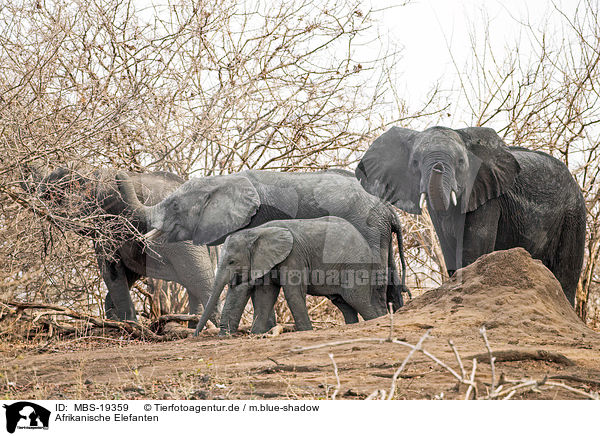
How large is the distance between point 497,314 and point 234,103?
5.41 metres

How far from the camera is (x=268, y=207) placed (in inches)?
325

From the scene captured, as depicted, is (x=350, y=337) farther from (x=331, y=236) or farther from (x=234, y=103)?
(x=234, y=103)

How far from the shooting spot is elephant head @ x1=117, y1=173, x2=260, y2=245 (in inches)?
323

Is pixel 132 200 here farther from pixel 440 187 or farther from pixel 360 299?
pixel 440 187

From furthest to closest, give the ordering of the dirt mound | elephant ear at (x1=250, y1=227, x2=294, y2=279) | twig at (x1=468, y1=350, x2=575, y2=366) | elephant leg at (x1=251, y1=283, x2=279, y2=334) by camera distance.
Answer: elephant leg at (x1=251, y1=283, x2=279, y2=334), elephant ear at (x1=250, y1=227, x2=294, y2=279), the dirt mound, twig at (x1=468, y1=350, x2=575, y2=366)

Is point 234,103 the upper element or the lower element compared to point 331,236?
upper

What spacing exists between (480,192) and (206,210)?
109 inches

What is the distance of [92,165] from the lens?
7.82 m

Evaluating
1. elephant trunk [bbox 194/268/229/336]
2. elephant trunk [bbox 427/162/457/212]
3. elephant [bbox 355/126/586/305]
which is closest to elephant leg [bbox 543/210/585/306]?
elephant [bbox 355/126/586/305]

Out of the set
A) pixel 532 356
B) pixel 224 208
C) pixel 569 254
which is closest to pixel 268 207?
Result: pixel 224 208

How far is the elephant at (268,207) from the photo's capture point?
26.1ft

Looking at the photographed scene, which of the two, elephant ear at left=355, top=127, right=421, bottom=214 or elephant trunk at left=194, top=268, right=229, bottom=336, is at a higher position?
elephant ear at left=355, top=127, right=421, bottom=214

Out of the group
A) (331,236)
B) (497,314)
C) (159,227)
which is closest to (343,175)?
(331,236)

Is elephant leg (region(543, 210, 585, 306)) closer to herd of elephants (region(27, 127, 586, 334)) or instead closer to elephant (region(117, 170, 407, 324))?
herd of elephants (region(27, 127, 586, 334))
